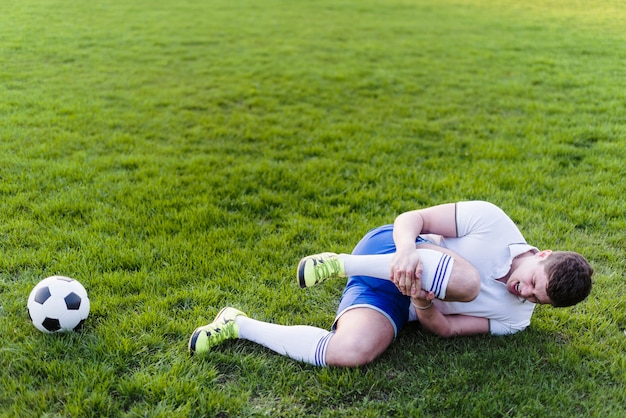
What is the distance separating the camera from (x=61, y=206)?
4.16 meters

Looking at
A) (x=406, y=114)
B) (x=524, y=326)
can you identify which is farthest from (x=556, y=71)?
(x=524, y=326)

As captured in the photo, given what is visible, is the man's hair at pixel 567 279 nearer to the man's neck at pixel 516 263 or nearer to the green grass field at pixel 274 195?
the man's neck at pixel 516 263

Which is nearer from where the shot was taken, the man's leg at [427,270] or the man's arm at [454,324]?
the man's leg at [427,270]

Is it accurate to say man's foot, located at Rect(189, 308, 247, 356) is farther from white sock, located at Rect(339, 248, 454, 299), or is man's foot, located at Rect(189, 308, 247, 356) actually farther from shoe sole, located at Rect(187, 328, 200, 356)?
white sock, located at Rect(339, 248, 454, 299)

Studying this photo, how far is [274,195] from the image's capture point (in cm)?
461

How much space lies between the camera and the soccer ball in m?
2.78

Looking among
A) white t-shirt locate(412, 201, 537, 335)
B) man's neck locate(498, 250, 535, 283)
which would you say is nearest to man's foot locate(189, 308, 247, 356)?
white t-shirt locate(412, 201, 537, 335)

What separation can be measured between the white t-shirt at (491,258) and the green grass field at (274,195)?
5.9 inches

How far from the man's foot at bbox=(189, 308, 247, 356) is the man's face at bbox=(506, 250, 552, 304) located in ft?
4.94

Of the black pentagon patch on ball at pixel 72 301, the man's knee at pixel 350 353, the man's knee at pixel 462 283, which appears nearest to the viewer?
the man's knee at pixel 462 283

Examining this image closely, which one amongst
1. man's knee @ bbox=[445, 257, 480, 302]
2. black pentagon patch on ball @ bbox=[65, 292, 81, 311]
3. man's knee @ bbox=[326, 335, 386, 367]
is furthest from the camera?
black pentagon patch on ball @ bbox=[65, 292, 81, 311]

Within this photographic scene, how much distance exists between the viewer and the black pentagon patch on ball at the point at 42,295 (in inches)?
110

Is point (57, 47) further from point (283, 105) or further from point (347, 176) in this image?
point (347, 176)

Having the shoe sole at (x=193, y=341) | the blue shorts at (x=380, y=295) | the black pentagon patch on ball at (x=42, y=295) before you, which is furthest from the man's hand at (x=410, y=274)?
the black pentagon patch on ball at (x=42, y=295)
